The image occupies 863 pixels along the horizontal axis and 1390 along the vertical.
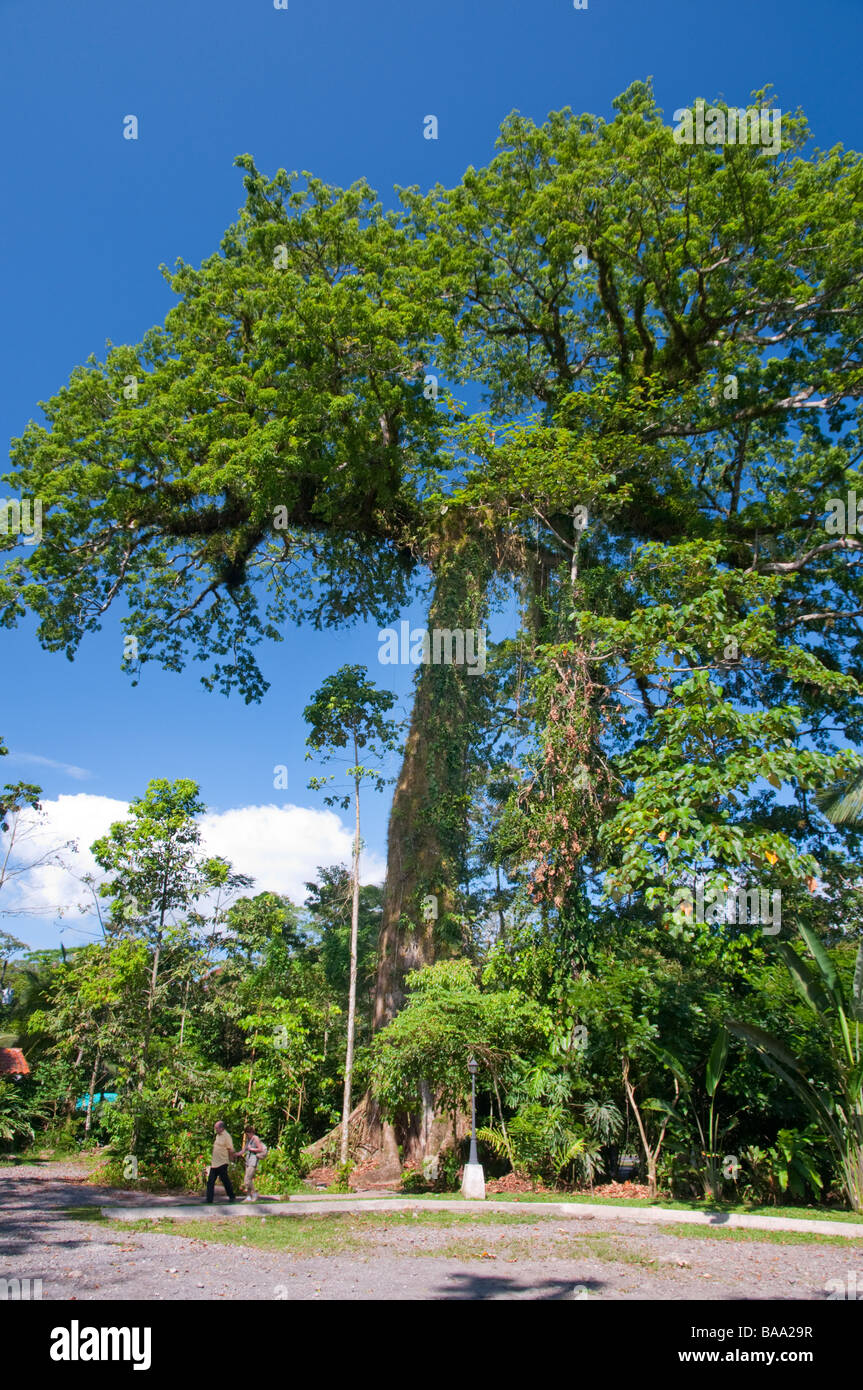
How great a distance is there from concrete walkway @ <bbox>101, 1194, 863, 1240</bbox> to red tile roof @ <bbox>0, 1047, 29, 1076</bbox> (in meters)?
9.97

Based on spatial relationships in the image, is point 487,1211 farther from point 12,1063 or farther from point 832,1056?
point 12,1063

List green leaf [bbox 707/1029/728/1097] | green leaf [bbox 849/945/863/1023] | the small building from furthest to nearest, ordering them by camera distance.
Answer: the small building, green leaf [bbox 707/1029/728/1097], green leaf [bbox 849/945/863/1023]

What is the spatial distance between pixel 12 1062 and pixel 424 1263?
1643 centimetres

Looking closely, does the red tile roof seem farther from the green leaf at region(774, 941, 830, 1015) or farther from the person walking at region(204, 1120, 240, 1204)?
the green leaf at region(774, 941, 830, 1015)

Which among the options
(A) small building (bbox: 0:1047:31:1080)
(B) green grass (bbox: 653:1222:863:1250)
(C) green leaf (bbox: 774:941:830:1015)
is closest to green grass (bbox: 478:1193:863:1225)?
(B) green grass (bbox: 653:1222:863:1250)

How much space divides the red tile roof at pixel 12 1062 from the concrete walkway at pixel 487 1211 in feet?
32.7

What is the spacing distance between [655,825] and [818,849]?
25.7 ft

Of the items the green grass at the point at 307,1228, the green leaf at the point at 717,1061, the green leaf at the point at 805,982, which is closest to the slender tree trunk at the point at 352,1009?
the green grass at the point at 307,1228

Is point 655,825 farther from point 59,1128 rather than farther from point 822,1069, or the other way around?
point 59,1128

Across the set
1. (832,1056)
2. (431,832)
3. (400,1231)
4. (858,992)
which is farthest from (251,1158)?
(858,992)

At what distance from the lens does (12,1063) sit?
60.8ft

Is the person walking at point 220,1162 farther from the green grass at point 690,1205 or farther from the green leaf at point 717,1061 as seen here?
the green leaf at point 717,1061

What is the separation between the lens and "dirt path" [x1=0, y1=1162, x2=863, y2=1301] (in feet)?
16.4

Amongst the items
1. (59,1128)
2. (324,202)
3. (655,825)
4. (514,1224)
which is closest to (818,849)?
(655,825)
